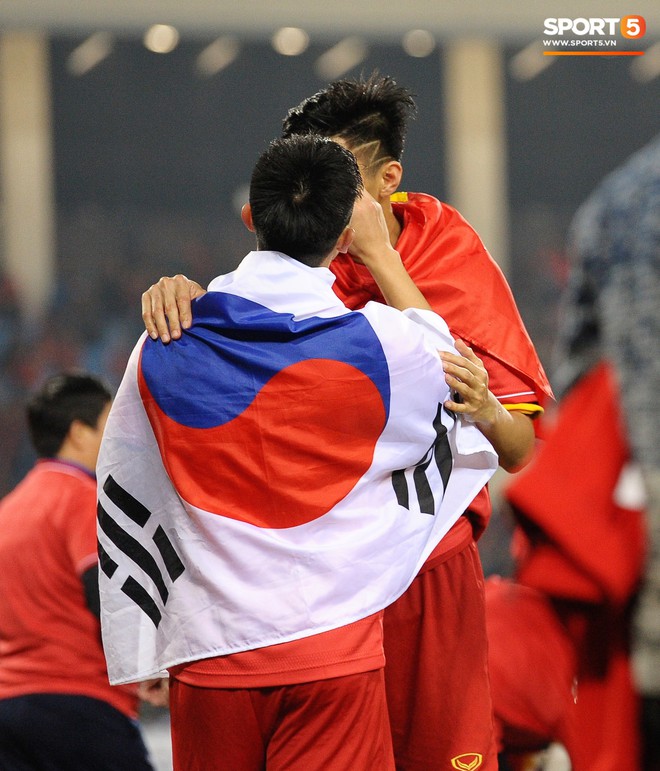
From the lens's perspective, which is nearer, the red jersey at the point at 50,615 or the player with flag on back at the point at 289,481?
the player with flag on back at the point at 289,481

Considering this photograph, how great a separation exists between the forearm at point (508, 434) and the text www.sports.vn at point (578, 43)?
627cm

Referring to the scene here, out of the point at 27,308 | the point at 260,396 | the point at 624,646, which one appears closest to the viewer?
the point at 624,646

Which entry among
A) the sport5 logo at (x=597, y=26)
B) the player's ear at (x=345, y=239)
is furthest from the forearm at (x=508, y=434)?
the sport5 logo at (x=597, y=26)

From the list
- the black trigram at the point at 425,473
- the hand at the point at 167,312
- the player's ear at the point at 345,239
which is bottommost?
the black trigram at the point at 425,473

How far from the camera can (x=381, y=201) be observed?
196cm

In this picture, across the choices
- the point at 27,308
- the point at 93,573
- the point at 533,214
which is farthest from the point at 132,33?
the point at 93,573

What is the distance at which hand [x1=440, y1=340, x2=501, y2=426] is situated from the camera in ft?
5.40

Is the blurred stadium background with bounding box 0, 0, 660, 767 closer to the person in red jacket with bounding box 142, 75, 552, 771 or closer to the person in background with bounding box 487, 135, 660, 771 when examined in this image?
the person in red jacket with bounding box 142, 75, 552, 771

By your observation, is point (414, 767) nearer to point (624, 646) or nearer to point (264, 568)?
point (264, 568)

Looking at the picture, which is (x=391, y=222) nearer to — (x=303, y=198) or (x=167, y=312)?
(x=303, y=198)

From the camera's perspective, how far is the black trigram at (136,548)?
170 cm

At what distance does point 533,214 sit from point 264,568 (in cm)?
732

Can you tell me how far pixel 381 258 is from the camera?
5.74ft

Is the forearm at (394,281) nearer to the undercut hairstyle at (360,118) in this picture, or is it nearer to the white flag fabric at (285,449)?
the white flag fabric at (285,449)
